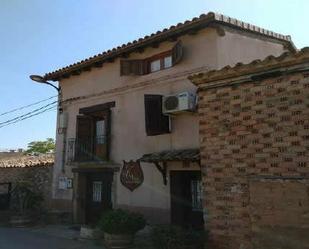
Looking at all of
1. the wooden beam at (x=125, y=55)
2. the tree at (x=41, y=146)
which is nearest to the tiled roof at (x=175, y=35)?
the wooden beam at (x=125, y=55)

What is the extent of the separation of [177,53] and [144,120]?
2420 millimetres

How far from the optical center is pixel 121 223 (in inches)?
394

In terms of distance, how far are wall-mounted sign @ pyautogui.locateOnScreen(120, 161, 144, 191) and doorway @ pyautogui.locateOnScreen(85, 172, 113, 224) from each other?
0.86 meters

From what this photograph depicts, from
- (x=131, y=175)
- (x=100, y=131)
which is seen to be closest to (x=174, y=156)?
(x=131, y=175)

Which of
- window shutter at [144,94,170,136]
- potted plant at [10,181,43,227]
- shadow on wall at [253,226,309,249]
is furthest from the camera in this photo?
potted plant at [10,181,43,227]

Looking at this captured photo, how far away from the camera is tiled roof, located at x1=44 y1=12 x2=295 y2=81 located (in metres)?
11.1

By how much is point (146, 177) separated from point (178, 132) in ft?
6.17

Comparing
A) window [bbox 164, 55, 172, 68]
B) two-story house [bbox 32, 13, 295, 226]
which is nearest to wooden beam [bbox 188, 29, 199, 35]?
two-story house [bbox 32, 13, 295, 226]

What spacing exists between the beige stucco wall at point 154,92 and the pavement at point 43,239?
2.06m

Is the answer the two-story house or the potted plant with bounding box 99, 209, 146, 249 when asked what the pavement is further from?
the two-story house

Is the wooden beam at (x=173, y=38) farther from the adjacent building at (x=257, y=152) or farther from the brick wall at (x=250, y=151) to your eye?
the brick wall at (x=250, y=151)

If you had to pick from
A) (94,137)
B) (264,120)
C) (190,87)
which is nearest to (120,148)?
(94,137)

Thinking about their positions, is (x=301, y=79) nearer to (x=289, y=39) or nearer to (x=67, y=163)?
(x=289, y=39)

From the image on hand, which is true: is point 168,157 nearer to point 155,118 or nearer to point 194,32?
point 155,118
